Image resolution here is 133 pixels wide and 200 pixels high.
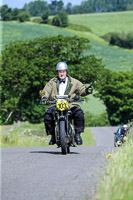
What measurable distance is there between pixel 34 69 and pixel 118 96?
24471mm

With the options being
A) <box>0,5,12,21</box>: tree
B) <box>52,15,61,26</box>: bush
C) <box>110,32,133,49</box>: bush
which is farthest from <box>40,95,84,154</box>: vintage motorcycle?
<box>52,15,61,26</box>: bush

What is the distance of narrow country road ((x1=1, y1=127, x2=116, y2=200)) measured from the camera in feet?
20.3

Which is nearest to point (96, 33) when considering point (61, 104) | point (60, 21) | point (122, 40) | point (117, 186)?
point (60, 21)

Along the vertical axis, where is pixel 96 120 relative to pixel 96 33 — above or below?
below

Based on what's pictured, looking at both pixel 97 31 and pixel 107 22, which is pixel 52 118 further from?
pixel 107 22

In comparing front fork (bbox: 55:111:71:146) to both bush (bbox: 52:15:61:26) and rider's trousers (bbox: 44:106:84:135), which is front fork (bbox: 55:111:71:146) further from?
bush (bbox: 52:15:61:26)

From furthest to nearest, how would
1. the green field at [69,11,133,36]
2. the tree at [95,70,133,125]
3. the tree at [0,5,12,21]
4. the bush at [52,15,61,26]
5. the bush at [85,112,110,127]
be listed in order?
the green field at [69,11,133,36], the bush at [52,15,61,26], the tree at [0,5,12,21], the bush at [85,112,110,127], the tree at [95,70,133,125]

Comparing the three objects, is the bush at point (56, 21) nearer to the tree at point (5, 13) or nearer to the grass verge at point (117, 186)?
the tree at point (5, 13)

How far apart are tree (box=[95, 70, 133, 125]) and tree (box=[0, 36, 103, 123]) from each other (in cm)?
1456

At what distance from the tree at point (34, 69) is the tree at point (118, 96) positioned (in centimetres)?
1456

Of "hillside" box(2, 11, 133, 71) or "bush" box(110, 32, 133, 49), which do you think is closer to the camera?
"hillside" box(2, 11, 133, 71)

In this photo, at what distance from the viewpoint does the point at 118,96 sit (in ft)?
297

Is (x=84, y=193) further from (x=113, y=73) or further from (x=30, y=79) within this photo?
(x=113, y=73)

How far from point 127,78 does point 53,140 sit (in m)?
82.3
